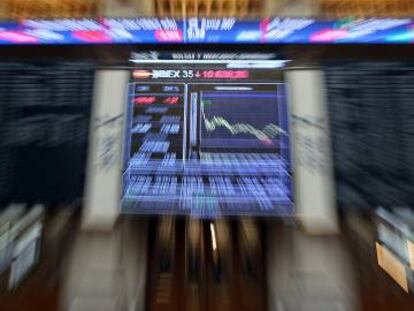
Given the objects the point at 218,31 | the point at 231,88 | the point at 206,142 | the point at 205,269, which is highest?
the point at 218,31

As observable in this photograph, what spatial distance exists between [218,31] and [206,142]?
33 cm

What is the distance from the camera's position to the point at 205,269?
1.16 metres

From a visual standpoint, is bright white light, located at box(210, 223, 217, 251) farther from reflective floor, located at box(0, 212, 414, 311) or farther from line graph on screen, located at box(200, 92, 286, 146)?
line graph on screen, located at box(200, 92, 286, 146)

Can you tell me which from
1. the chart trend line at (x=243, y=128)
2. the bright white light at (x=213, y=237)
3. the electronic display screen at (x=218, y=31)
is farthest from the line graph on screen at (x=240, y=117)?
the bright white light at (x=213, y=237)

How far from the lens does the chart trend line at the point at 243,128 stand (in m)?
1.05

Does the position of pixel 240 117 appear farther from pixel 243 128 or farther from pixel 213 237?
pixel 213 237

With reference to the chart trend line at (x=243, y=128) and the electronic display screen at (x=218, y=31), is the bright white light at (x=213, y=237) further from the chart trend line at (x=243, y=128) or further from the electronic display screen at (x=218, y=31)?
the electronic display screen at (x=218, y=31)

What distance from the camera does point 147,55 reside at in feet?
3.57

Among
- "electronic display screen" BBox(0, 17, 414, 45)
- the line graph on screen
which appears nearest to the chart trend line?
the line graph on screen

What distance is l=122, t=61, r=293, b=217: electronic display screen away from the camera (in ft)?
3.33

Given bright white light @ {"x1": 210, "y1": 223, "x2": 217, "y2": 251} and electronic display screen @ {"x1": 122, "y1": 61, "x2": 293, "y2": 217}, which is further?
bright white light @ {"x1": 210, "y1": 223, "x2": 217, "y2": 251}

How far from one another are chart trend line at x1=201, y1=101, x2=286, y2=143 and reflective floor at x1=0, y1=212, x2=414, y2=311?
261mm

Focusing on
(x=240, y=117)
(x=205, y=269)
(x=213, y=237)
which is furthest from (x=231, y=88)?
(x=205, y=269)

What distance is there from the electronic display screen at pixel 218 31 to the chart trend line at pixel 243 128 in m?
0.23
